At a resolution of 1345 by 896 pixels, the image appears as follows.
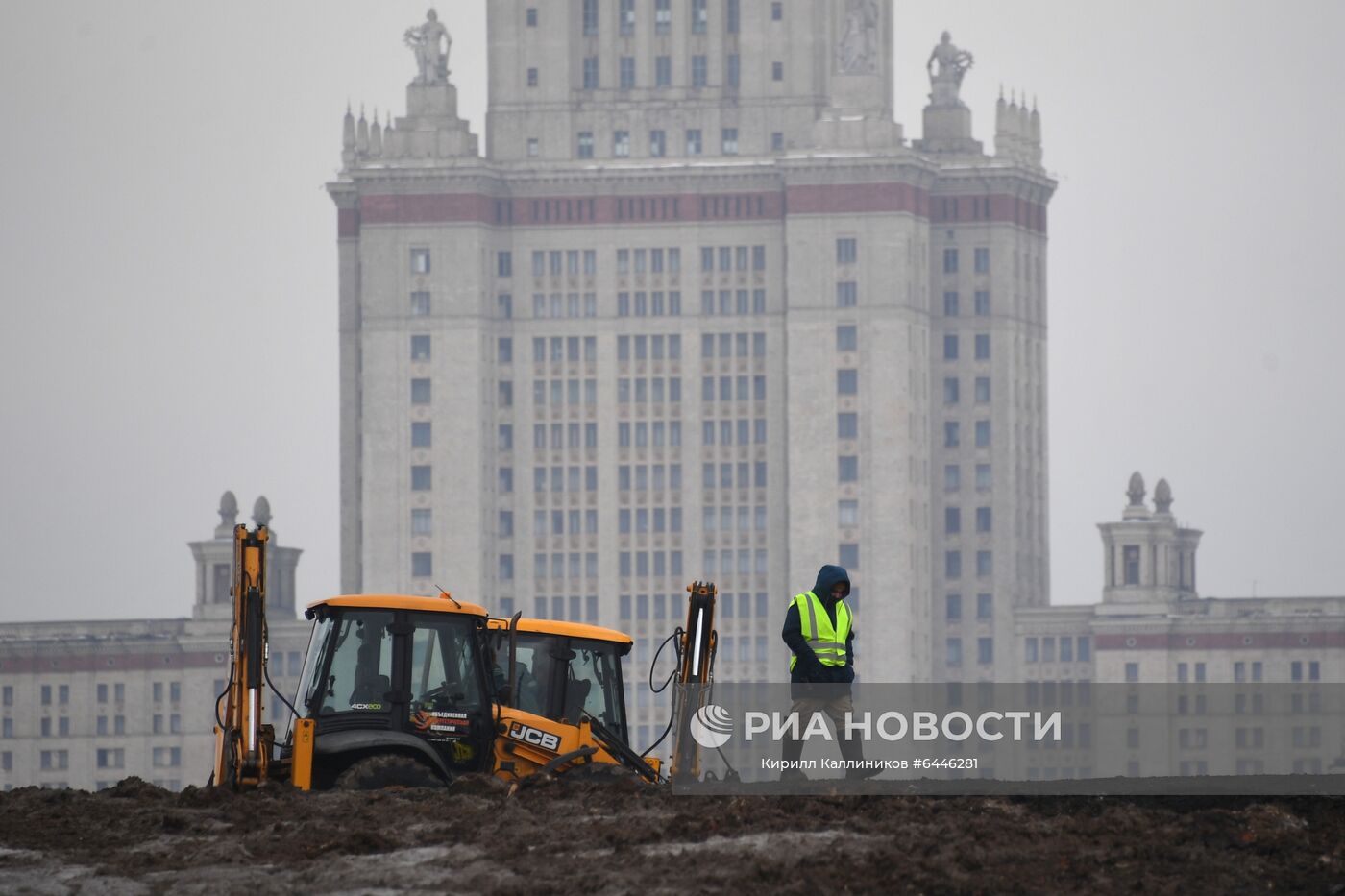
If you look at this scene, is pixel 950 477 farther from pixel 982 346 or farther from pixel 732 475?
pixel 732 475

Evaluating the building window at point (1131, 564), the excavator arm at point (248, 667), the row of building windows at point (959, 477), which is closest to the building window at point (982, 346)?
the row of building windows at point (959, 477)

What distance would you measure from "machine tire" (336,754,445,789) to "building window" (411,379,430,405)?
139 m

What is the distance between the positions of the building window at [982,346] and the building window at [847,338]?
10554 mm

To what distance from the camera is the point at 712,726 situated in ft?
122

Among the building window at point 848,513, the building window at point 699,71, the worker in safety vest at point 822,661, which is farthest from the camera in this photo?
the building window at point 699,71

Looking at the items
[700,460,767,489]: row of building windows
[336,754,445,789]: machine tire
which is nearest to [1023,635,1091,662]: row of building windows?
[700,460,767,489]: row of building windows

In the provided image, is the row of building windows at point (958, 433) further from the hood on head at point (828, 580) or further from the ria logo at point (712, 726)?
the hood on head at point (828, 580)

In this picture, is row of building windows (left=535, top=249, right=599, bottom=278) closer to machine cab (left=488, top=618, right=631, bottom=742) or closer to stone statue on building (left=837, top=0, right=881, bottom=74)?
stone statue on building (left=837, top=0, right=881, bottom=74)

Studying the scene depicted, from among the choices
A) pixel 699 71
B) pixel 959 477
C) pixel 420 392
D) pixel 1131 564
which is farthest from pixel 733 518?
pixel 699 71

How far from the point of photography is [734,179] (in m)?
177

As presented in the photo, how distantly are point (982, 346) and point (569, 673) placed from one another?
142 meters

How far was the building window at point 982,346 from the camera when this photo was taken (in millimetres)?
180750

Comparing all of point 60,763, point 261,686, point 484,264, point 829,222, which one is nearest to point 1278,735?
point 829,222

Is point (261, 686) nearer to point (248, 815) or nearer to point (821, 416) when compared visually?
point (248, 815)
